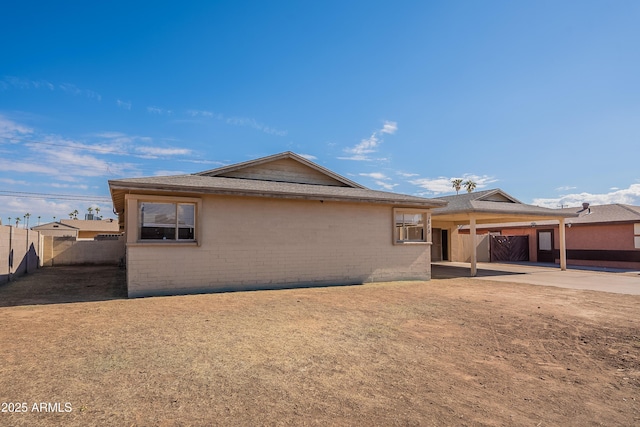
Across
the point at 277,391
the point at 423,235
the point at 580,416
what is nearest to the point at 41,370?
the point at 277,391

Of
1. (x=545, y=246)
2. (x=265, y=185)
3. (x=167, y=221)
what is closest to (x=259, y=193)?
(x=265, y=185)

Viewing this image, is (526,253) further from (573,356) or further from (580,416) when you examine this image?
(580,416)

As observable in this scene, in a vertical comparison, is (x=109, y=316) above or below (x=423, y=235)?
below

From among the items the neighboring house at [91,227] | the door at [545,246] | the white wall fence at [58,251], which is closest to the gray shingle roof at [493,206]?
the door at [545,246]

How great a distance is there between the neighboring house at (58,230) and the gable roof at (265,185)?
38031 mm

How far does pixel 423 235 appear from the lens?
51.2 ft

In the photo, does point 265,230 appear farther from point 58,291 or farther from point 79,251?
point 79,251

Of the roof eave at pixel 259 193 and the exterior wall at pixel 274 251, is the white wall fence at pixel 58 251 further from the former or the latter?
the exterior wall at pixel 274 251

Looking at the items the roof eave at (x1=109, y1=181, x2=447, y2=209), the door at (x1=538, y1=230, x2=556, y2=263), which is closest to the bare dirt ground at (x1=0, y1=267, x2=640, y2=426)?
the roof eave at (x1=109, y1=181, x2=447, y2=209)

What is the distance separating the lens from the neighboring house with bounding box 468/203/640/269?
22562 millimetres

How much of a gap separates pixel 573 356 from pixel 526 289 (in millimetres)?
7910

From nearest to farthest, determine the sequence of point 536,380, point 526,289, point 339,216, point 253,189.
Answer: point 536,380, point 253,189, point 526,289, point 339,216

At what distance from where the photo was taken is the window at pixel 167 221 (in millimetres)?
11141

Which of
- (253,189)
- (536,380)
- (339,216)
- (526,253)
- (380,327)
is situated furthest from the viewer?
(526,253)
